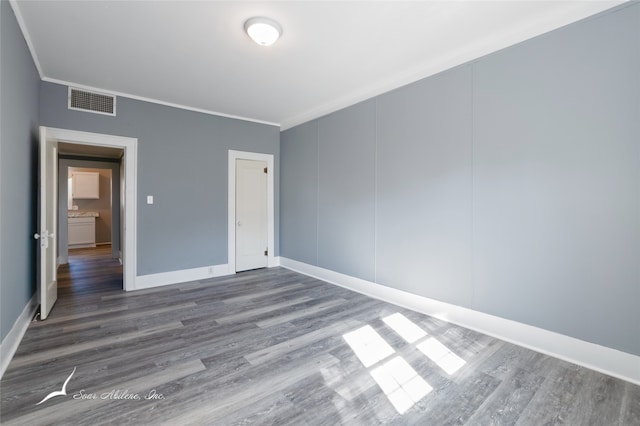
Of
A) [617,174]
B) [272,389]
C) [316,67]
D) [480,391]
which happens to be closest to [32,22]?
[316,67]

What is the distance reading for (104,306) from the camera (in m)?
3.51

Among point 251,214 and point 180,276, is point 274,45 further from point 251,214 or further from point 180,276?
point 180,276

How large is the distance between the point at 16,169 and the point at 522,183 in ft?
14.8

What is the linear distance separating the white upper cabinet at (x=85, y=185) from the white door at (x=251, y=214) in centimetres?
659

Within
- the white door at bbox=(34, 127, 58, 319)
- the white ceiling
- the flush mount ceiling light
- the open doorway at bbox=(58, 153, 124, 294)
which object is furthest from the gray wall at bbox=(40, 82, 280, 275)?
the flush mount ceiling light

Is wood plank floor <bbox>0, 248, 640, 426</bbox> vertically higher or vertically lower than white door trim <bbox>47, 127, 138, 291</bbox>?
lower

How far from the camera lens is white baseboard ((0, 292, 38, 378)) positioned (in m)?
2.16

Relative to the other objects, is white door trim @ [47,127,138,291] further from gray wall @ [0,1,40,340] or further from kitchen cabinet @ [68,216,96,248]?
kitchen cabinet @ [68,216,96,248]

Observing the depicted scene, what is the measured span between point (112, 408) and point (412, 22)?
3615 millimetres

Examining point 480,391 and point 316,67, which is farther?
point 316,67

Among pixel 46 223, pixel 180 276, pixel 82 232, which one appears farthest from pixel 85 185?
→ pixel 46 223

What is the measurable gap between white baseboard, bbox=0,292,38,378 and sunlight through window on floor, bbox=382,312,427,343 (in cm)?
320

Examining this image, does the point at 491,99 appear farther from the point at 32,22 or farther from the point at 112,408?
the point at 32,22

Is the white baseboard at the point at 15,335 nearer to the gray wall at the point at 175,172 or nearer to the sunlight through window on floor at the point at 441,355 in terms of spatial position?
the gray wall at the point at 175,172
